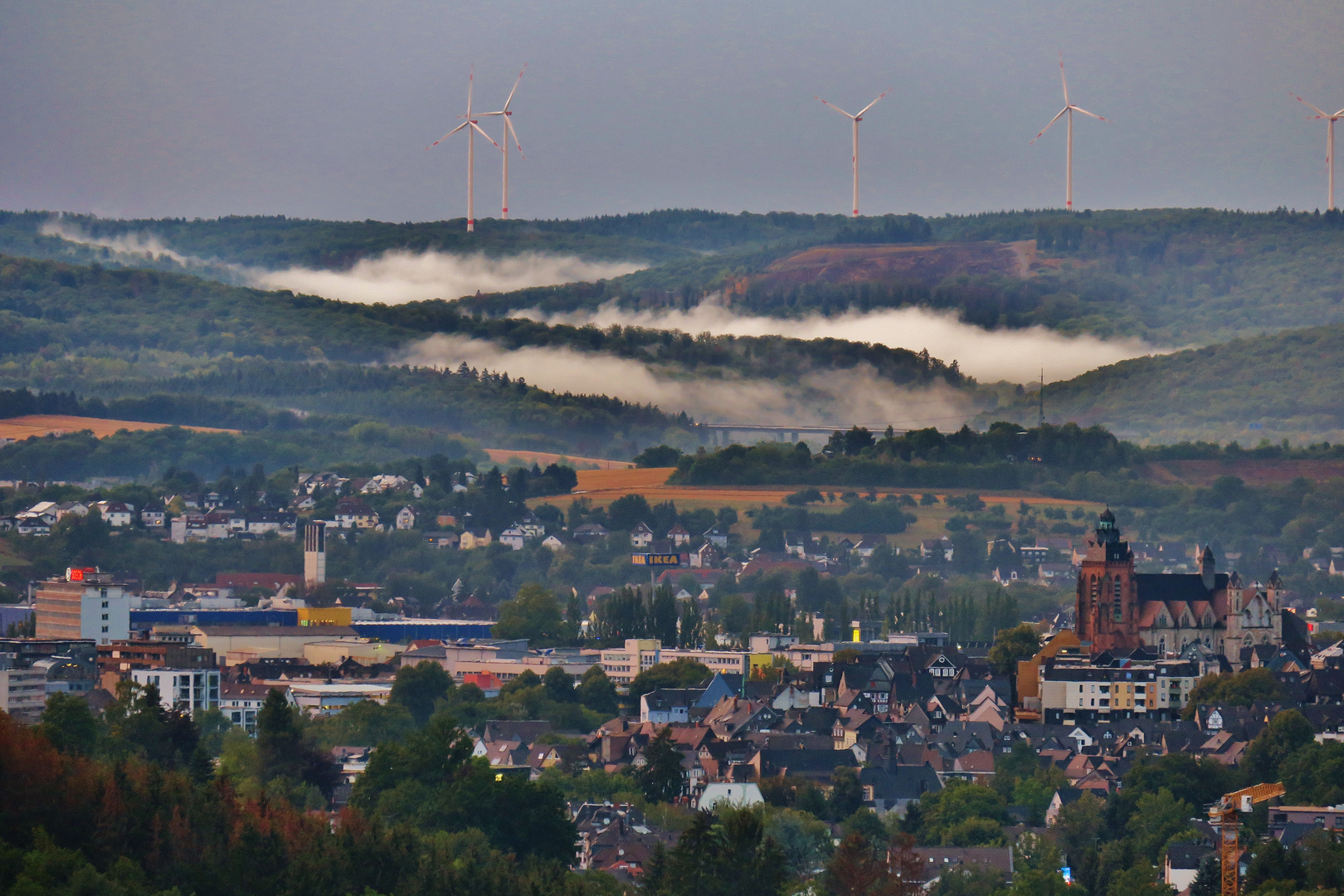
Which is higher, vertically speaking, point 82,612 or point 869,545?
point 82,612

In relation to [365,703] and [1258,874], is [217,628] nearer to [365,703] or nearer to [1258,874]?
[365,703]

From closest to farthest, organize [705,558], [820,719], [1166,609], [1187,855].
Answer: [1187,855] < [820,719] < [1166,609] < [705,558]

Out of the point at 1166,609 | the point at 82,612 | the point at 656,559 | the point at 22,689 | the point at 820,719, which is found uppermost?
the point at 1166,609

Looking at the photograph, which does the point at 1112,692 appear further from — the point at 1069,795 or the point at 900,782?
the point at 1069,795

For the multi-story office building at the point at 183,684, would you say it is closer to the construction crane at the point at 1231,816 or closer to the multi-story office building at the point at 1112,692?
the multi-story office building at the point at 1112,692

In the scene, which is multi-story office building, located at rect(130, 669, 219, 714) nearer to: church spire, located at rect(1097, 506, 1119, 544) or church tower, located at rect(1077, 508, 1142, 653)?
church tower, located at rect(1077, 508, 1142, 653)

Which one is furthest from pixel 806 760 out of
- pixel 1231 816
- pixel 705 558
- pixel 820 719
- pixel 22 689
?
pixel 705 558

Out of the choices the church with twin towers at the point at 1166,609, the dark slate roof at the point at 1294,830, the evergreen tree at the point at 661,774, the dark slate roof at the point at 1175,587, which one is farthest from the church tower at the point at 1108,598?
the dark slate roof at the point at 1294,830

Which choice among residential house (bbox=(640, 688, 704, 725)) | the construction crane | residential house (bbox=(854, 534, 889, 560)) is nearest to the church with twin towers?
residential house (bbox=(640, 688, 704, 725))
